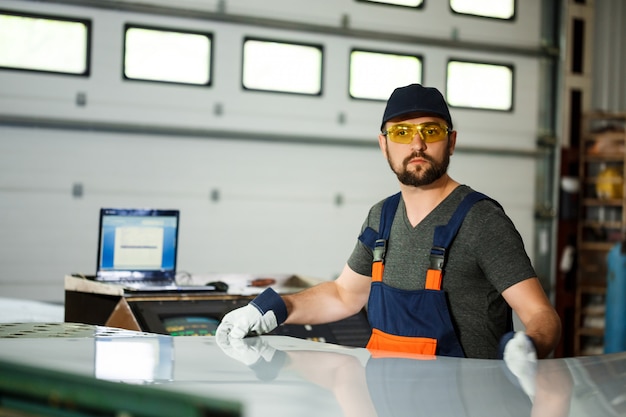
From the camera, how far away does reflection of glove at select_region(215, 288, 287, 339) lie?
88.3 inches

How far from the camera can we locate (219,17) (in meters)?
6.35

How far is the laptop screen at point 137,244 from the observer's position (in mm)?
4094

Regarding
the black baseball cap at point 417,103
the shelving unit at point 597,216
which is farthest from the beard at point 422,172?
the shelving unit at point 597,216

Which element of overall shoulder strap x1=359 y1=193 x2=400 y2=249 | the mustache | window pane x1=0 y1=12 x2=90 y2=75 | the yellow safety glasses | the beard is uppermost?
window pane x1=0 y1=12 x2=90 y2=75

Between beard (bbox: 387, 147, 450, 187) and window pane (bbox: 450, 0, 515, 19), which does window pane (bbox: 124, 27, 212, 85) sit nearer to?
window pane (bbox: 450, 0, 515, 19)

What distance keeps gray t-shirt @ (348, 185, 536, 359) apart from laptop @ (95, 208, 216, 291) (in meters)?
1.65

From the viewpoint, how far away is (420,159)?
2.60 m

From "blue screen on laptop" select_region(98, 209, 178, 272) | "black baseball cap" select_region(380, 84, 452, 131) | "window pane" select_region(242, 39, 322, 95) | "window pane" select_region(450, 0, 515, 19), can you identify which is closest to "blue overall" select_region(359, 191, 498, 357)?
"black baseball cap" select_region(380, 84, 452, 131)

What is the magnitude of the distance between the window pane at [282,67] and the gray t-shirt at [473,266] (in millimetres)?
4112

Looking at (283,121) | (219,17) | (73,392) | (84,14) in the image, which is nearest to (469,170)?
(283,121)

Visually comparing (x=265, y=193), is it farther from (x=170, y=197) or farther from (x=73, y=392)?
(x=73, y=392)

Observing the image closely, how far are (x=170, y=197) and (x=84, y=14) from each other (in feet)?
4.70

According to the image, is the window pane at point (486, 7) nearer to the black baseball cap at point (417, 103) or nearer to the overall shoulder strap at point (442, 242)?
the black baseball cap at point (417, 103)

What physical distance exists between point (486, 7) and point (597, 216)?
2.22 m
